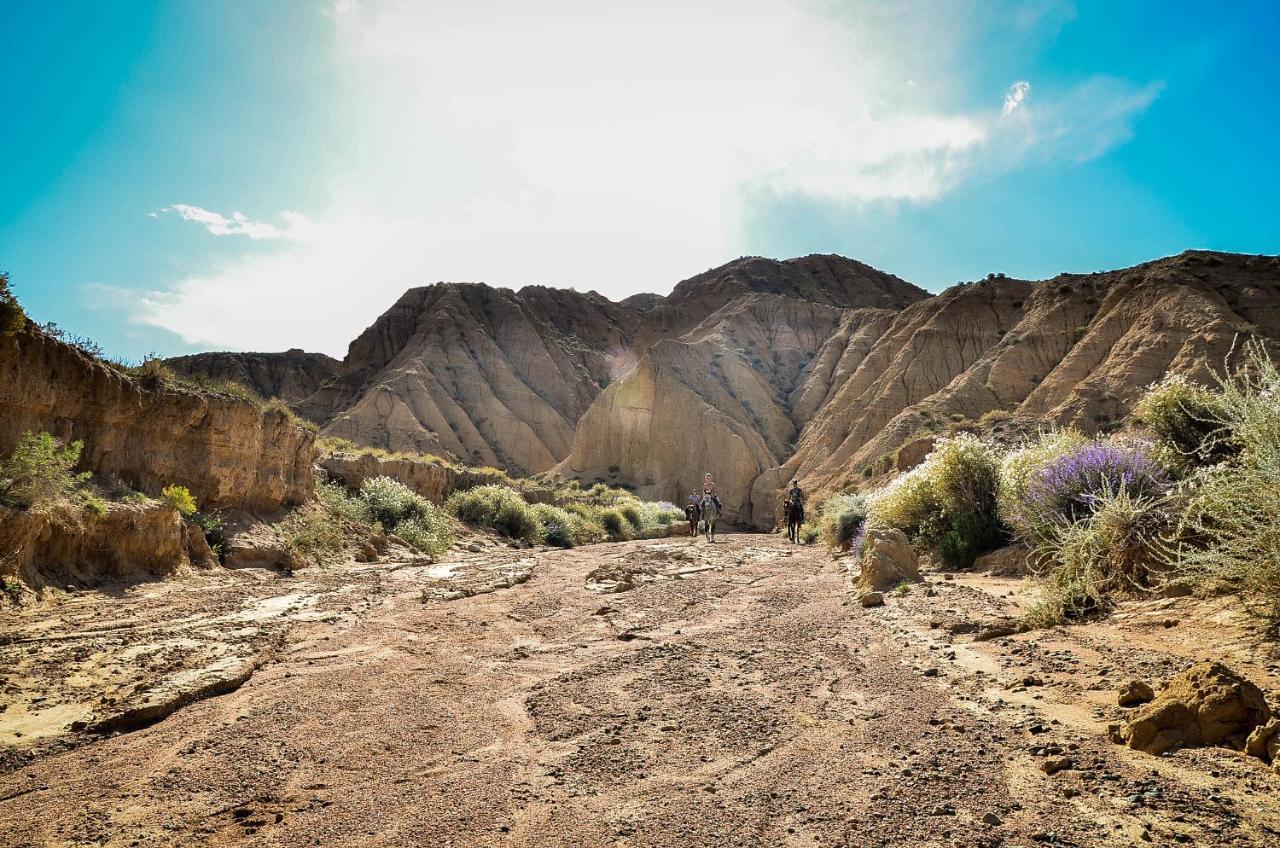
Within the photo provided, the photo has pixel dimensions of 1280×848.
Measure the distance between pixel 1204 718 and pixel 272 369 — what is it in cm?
8921

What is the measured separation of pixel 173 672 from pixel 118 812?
241cm

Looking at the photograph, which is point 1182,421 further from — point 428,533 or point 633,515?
point 633,515

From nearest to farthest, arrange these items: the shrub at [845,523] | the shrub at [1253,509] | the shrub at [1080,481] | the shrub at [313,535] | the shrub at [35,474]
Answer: the shrub at [1253,509], the shrub at [1080,481], the shrub at [35,474], the shrub at [313,535], the shrub at [845,523]

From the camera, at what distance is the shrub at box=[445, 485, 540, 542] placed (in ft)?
71.6

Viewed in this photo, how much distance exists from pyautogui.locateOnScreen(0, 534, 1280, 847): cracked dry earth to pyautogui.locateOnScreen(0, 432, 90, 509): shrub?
15.0 feet

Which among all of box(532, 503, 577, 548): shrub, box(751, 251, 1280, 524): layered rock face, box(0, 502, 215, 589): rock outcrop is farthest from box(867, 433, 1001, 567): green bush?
box(751, 251, 1280, 524): layered rock face

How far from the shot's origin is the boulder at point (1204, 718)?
281 centimetres

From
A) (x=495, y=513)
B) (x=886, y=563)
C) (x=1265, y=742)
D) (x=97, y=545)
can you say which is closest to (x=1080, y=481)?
(x=886, y=563)

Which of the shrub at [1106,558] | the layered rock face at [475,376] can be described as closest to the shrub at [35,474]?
the shrub at [1106,558]

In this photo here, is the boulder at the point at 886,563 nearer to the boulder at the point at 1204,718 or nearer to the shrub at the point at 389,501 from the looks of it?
the boulder at the point at 1204,718

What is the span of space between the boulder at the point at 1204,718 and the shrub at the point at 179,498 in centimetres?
1224

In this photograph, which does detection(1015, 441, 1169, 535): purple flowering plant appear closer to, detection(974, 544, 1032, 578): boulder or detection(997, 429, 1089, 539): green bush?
detection(997, 429, 1089, 539): green bush

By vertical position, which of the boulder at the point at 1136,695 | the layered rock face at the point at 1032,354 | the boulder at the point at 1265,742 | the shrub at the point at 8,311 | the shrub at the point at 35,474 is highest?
the layered rock face at the point at 1032,354

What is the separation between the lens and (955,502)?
10781mm
